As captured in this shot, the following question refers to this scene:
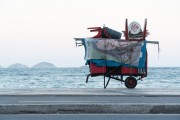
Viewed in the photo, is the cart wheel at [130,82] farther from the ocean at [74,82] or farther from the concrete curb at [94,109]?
the concrete curb at [94,109]

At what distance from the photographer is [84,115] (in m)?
11.4

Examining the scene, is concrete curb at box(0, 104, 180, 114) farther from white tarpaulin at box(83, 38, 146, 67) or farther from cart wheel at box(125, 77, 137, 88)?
cart wheel at box(125, 77, 137, 88)

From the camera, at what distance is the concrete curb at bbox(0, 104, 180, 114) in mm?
11625

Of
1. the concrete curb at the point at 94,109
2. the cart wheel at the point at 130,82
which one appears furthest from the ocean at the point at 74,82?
the concrete curb at the point at 94,109

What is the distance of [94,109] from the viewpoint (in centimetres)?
1169

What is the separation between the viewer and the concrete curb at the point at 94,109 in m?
11.6

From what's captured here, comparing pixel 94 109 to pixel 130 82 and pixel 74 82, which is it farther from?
pixel 74 82

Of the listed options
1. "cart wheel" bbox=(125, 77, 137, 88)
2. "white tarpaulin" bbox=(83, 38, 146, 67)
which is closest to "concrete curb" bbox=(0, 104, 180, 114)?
"white tarpaulin" bbox=(83, 38, 146, 67)

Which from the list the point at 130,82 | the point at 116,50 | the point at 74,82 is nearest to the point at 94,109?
the point at 116,50

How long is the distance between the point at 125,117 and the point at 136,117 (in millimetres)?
219

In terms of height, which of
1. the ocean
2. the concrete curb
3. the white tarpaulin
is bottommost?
the ocean

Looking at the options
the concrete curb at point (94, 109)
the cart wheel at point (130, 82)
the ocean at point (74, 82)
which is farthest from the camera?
the ocean at point (74, 82)

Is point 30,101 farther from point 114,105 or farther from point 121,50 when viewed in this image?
point 121,50

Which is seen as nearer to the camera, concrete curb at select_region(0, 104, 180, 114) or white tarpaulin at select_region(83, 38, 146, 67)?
concrete curb at select_region(0, 104, 180, 114)
